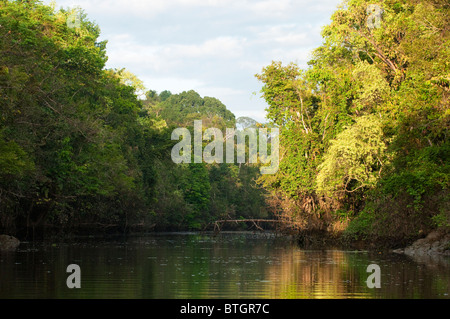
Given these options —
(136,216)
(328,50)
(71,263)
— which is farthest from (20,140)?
(136,216)

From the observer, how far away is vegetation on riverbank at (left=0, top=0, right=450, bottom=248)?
29750mm

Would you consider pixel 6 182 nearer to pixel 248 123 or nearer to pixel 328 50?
pixel 328 50

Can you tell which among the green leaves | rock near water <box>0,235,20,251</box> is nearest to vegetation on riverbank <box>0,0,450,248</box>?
the green leaves

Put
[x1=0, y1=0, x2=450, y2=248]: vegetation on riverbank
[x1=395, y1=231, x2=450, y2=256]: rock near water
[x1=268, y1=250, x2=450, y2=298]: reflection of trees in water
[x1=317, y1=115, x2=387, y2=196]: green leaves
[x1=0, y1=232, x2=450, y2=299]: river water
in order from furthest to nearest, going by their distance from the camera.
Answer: [x1=317, y1=115, x2=387, y2=196]: green leaves → [x1=0, y1=0, x2=450, y2=248]: vegetation on riverbank → [x1=395, y1=231, x2=450, y2=256]: rock near water → [x1=268, y1=250, x2=450, y2=298]: reflection of trees in water → [x1=0, y1=232, x2=450, y2=299]: river water

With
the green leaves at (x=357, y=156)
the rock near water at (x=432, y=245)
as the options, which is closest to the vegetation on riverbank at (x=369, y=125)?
the green leaves at (x=357, y=156)

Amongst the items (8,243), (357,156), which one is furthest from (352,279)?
(8,243)

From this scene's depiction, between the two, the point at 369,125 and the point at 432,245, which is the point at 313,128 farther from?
the point at 432,245

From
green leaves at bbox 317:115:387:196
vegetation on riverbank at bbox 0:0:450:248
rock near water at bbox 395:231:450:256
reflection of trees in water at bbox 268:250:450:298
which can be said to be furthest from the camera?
green leaves at bbox 317:115:387:196

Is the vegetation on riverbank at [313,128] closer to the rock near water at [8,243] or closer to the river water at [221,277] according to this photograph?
the rock near water at [8,243]

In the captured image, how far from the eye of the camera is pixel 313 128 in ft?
144

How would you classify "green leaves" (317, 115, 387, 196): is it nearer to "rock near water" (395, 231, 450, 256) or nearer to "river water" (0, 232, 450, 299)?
"rock near water" (395, 231, 450, 256)

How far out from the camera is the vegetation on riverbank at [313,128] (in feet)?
97.6

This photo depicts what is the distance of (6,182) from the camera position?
31.8 m
